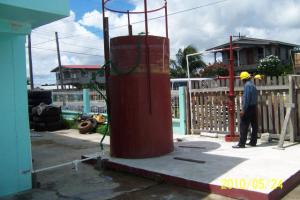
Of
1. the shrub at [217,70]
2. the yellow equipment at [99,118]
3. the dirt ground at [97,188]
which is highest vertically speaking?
the shrub at [217,70]

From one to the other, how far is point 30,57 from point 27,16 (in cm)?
2840

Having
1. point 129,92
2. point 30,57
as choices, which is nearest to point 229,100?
point 129,92

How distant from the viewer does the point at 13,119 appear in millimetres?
6090

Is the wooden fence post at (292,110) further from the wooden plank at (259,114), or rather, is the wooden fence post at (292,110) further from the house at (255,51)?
the house at (255,51)

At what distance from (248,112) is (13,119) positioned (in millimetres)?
5074

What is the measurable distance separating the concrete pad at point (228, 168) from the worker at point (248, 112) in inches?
10.1

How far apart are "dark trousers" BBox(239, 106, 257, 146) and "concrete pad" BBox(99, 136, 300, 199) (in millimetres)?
238

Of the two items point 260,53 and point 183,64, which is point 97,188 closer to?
point 260,53

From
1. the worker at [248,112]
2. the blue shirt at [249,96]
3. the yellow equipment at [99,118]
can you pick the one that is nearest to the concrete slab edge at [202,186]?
the worker at [248,112]

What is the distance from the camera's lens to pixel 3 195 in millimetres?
5953

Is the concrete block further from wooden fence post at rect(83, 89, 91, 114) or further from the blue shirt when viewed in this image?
wooden fence post at rect(83, 89, 91, 114)

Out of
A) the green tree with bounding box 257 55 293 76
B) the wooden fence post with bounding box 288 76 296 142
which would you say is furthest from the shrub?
the wooden fence post with bounding box 288 76 296 142

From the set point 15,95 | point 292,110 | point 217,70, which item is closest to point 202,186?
point 15,95

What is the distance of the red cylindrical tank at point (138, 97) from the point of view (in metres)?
7.79
